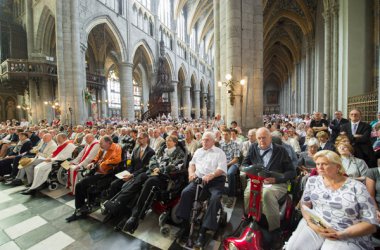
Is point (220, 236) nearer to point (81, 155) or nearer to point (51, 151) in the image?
point (81, 155)

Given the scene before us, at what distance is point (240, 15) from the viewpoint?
822 cm

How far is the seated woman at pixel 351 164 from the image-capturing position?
8.91ft

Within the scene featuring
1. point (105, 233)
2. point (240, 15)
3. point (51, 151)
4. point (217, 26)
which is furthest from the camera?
point (217, 26)

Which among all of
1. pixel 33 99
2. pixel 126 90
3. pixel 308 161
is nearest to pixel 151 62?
pixel 126 90

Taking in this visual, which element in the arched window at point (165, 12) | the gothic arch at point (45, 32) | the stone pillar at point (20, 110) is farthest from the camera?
the arched window at point (165, 12)

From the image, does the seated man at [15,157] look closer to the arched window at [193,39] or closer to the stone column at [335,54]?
the stone column at [335,54]

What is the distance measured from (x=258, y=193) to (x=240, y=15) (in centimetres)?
829

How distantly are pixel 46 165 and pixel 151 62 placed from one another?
20701mm

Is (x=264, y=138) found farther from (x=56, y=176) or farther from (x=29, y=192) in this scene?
(x=29, y=192)

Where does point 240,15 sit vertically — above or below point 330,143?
above

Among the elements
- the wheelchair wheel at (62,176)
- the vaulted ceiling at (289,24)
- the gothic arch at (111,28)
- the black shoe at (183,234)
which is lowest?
the black shoe at (183,234)

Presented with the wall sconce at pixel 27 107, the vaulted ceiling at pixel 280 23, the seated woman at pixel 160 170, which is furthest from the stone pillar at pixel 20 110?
the seated woman at pixel 160 170

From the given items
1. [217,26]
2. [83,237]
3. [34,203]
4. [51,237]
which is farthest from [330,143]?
[217,26]

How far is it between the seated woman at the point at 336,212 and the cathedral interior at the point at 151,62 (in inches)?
50.9
